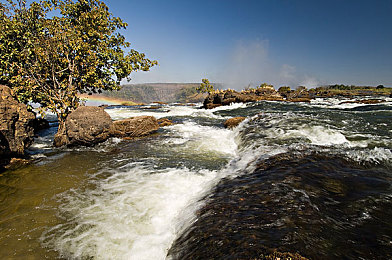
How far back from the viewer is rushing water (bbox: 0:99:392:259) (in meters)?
2.56

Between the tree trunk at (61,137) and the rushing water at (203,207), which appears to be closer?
the rushing water at (203,207)

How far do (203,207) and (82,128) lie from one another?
8412 millimetres

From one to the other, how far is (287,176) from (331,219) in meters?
1.49

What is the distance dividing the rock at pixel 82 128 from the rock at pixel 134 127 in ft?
3.33

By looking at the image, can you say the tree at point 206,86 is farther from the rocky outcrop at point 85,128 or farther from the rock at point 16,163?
the rock at point 16,163

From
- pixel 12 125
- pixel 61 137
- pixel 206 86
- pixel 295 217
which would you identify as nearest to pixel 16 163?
pixel 12 125

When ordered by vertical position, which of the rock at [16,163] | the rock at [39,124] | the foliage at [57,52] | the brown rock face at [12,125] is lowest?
the rock at [16,163]

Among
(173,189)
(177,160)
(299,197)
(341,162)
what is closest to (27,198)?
(173,189)

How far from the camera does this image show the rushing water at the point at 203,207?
2.56 metres

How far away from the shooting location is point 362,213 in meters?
3.02

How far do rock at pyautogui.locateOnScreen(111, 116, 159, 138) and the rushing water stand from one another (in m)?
4.13

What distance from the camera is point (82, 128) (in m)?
9.61

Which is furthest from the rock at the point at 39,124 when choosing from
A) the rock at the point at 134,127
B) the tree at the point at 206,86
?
the tree at the point at 206,86

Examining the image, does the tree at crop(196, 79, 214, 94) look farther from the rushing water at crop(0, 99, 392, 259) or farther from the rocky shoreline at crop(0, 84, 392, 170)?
the rushing water at crop(0, 99, 392, 259)
